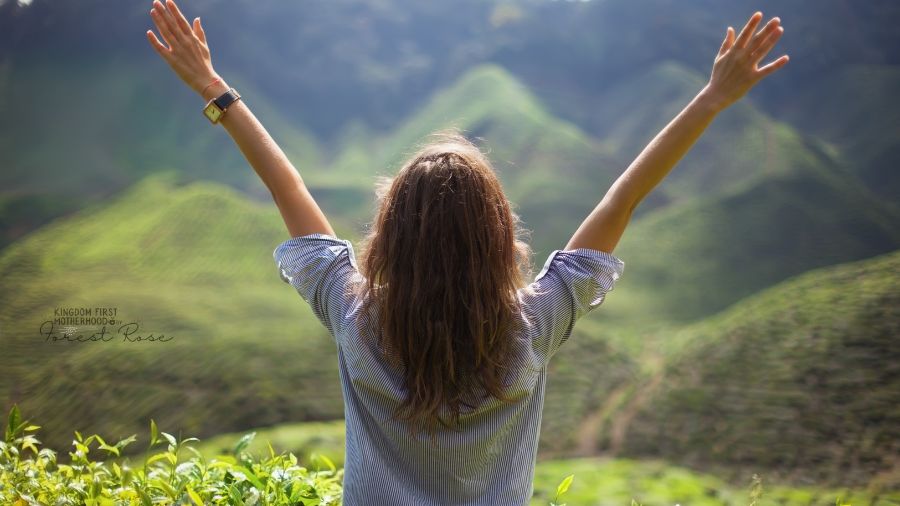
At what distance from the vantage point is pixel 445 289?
975 mm

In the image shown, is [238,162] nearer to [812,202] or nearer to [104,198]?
[104,198]

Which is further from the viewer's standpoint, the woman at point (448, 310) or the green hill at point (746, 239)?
the green hill at point (746, 239)

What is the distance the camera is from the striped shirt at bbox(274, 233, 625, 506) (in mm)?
1015

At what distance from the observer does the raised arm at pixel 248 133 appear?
44.4 inches

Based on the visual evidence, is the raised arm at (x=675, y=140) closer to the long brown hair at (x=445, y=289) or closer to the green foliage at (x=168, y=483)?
the long brown hair at (x=445, y=289)

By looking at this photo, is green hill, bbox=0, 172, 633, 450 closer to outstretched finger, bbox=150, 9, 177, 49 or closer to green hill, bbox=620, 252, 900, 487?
green hill, bbox=620, 252, 900, 487

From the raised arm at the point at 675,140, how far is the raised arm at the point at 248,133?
0.40 metres

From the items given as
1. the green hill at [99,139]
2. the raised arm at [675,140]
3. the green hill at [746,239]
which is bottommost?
the green hill at [746,239]

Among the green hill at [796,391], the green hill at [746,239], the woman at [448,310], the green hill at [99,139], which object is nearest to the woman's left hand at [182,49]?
the woman at [448,310]

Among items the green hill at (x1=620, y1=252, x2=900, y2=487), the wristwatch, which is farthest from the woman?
the green hill at (x1=620, y1=252, x2=900, y2=487)

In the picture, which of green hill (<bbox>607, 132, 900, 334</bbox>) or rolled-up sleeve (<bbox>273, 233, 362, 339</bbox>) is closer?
rolled-up sleeve (<bbox>273, 233, 362, 339</bbox>)

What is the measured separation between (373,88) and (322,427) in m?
3.00

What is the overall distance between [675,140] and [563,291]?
0.97ft

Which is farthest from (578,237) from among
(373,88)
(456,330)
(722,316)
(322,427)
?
(373,88)
